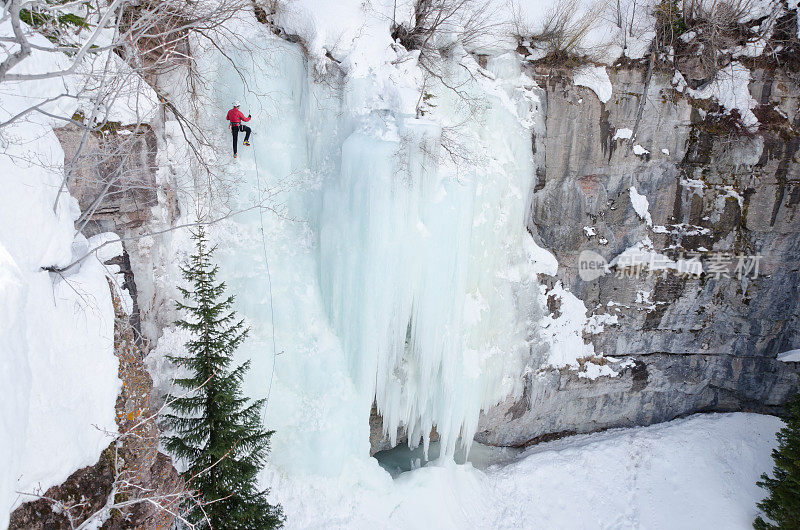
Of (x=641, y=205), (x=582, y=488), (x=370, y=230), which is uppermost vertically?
(x=641, y=205)

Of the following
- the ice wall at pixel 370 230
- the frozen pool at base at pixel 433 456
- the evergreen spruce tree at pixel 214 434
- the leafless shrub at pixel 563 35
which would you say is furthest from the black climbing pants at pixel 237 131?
the frozen pool at base at pixel 433 456

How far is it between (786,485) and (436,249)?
23.9ft

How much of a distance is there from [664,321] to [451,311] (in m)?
5.32

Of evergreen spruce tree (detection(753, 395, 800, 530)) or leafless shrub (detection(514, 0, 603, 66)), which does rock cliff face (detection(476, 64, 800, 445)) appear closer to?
leafless shrub (detection(514, 0, 603, 66))

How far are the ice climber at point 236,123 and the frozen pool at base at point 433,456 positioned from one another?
262 inches

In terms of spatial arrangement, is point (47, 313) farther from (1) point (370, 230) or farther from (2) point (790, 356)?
(2) point (790, 356)

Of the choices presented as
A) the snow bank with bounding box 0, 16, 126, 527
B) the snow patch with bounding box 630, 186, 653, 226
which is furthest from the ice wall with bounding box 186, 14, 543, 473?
the snow bank with bounding box 0, 16, 126, 527

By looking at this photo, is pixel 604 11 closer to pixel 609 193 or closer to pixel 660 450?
pixel 609 193

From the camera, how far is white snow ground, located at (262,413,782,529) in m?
7.54

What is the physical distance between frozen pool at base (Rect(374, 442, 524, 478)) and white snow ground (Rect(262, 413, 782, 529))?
1.01 ft

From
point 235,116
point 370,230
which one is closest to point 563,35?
point 370,230

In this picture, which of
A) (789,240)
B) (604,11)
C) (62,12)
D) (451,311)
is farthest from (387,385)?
(789,240)

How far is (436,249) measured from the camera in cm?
709

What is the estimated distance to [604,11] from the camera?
8109mm
